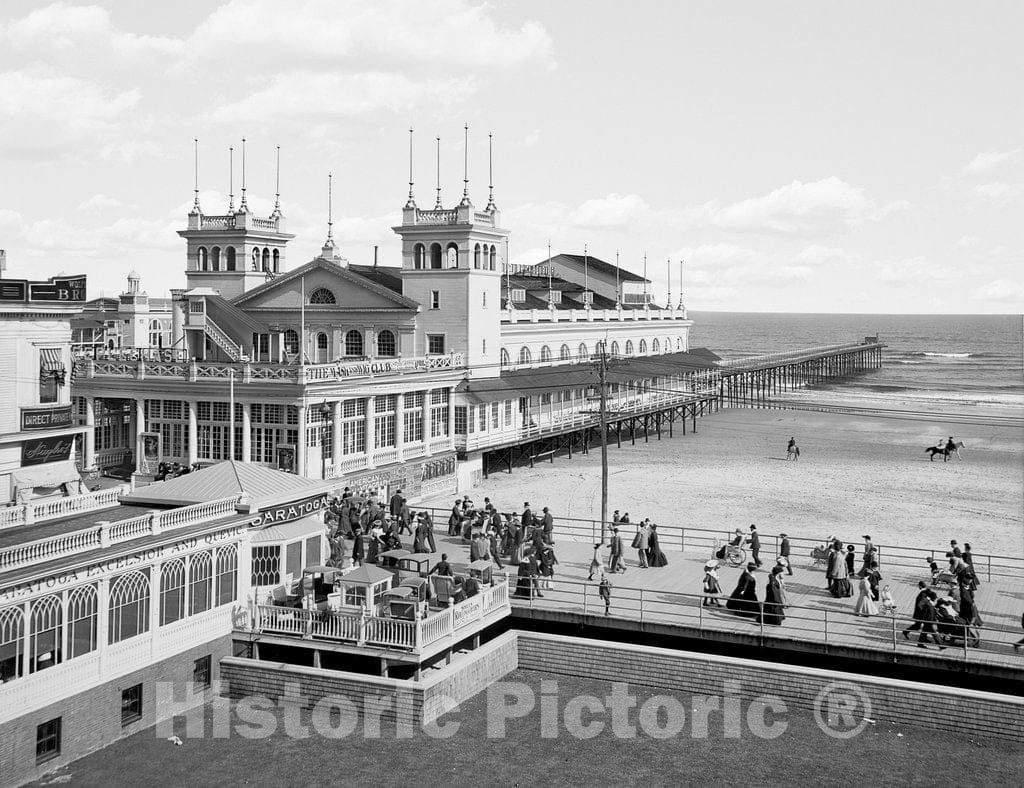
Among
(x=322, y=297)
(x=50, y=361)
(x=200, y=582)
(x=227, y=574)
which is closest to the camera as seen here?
(x=200, y=582)

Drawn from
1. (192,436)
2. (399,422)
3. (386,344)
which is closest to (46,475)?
(192,436)

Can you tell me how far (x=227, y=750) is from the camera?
57.0 ft

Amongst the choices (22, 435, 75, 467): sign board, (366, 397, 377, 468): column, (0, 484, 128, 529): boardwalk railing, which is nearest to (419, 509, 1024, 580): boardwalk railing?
(366, 397, 377, 468): column

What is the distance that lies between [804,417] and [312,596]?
59.2 metres

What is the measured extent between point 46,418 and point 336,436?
12128mm

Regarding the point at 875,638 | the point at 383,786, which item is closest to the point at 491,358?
the point at 875,638

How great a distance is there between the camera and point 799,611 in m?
21.9

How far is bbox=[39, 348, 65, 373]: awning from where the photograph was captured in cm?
2747

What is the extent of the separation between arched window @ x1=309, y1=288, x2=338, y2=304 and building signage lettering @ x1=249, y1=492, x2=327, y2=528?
93.3ft

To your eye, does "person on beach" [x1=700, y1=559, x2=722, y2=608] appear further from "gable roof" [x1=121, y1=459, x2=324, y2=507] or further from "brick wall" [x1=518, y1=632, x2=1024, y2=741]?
"gable roof" [x1=121, y1=459, x2=324, y2=507]

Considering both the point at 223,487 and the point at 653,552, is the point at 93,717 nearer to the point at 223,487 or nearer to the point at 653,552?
the point at 223,487

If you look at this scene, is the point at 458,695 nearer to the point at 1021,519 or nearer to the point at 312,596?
the point at 312,596

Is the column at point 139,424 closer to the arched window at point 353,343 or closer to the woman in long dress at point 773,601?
the arched window at point 353,343

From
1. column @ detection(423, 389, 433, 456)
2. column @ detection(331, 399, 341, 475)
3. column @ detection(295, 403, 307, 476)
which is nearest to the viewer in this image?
column @ detection(295, 403, 307, 476)
